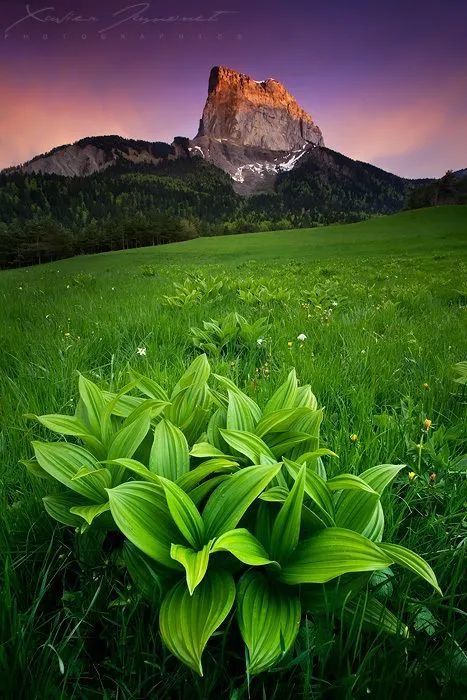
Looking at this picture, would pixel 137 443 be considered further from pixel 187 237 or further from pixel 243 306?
pixel 187 237

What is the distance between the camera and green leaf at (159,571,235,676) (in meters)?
0.92

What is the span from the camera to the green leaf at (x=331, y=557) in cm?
99

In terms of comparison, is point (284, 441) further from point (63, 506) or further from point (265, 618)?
point (63, 506)

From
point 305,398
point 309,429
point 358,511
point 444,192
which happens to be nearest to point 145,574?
point 358,511

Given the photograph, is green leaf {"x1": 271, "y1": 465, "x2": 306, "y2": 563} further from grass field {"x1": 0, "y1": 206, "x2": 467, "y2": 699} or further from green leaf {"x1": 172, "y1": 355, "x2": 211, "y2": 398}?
green leaf {"x1": 172, "y1": 355, "x2": 211, "y2": 398}

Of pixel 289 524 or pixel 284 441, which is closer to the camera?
pixel 289 524

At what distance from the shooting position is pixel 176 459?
1.44m

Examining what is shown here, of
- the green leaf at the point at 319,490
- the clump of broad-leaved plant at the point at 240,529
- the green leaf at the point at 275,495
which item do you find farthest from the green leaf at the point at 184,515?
the green leaf at the point at 319,490

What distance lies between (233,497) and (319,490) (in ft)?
0.94

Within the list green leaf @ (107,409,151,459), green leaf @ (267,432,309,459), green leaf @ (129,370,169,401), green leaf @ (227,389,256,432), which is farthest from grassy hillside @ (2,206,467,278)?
green leaf @ (107,409,151,459)

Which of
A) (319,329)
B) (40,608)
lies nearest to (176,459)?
(40,608)

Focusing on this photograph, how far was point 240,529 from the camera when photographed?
1102mm

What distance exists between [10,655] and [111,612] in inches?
11.5

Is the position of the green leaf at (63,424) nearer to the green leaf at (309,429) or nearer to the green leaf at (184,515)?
the green leaf at (184,515)
